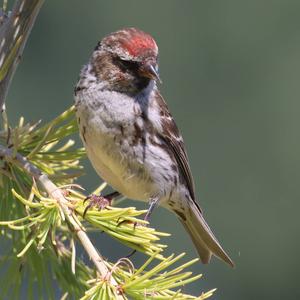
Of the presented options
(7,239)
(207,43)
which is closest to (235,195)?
(207,43)

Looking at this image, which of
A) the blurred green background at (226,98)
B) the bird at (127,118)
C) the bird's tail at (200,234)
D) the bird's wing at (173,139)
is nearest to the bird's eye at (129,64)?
the bird at (127,118)

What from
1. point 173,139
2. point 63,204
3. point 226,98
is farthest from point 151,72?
point 226,98

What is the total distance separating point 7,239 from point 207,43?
5992 millimetres

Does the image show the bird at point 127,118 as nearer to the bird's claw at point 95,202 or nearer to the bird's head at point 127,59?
the bird's head at point 127,59

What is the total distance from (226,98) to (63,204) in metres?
5.96

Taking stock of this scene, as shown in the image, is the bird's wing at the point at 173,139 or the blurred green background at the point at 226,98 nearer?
the bird's wing at the point at 173,139

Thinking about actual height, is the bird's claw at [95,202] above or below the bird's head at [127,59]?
below

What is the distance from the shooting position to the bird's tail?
8.63ft

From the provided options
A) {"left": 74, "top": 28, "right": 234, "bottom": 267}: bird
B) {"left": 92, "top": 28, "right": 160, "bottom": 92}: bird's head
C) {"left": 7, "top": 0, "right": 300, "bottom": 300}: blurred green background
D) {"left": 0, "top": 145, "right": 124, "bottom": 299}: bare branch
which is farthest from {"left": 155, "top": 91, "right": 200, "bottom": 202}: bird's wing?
{"left": 7, "top": 0, "right": 300, "bottom": 300}: blurred green background

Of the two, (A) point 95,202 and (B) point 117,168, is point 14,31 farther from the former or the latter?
(B) point 117,168

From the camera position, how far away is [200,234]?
2.71 metres

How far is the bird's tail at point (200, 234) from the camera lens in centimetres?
263

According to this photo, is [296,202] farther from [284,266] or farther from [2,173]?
[2,173]

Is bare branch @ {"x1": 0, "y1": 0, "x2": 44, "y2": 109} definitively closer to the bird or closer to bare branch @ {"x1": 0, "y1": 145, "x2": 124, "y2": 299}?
bare branch @ {"x1": 0, "y1": 145, "x2": 124, "y2": 299}
